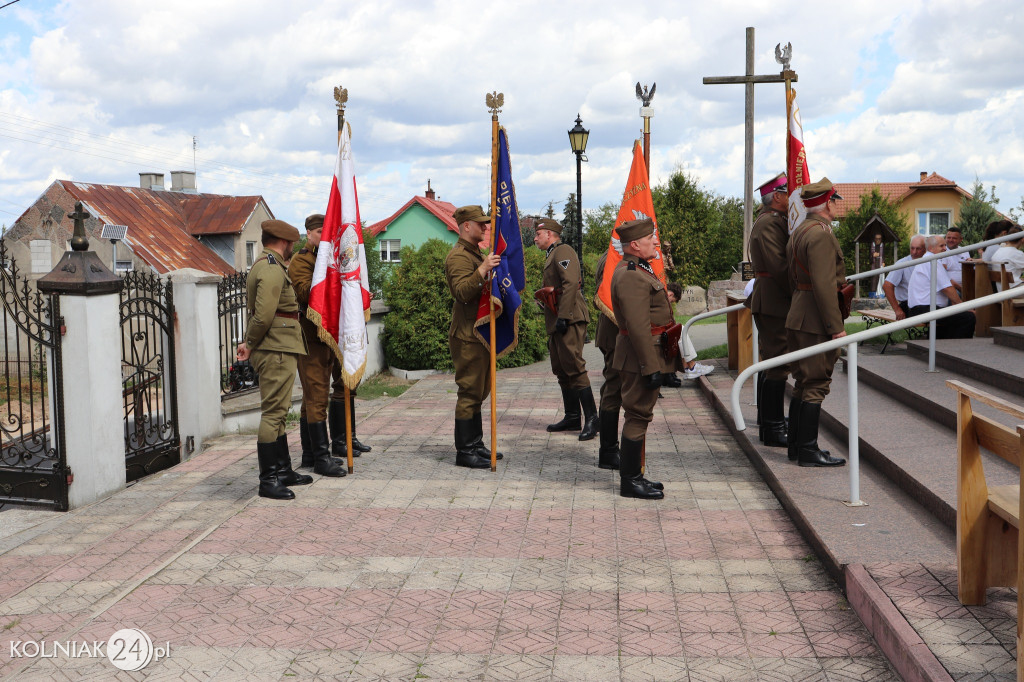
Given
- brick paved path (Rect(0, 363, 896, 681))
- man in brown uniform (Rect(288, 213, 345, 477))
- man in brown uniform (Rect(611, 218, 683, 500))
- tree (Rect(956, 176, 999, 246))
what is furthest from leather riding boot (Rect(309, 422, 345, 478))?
tree (Rect(956, 176, 999, 246))

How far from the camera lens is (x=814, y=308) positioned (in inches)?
259

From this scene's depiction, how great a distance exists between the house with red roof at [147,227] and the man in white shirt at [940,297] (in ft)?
77.5

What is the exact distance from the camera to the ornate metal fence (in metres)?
9.89

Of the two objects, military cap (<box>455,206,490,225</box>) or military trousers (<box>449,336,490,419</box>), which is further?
military trousers (<box>449,336,490,419</box>)

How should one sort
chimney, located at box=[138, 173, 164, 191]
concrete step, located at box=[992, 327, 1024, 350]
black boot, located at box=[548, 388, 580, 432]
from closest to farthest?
concrete step, located at box=[992, 327, 1024, 350] < black boot, located at box=[548, 388, 580, 432] < chimney, located at box=[138, 173, 164, 191]

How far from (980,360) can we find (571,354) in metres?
3.73

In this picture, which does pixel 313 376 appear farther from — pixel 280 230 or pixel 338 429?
pixel 280 230

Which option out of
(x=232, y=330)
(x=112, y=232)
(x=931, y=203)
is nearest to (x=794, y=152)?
(x=232, y=330)

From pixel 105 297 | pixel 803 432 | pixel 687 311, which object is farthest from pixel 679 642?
pixel 687 311

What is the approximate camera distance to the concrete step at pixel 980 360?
7.52 metres

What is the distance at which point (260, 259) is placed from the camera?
6879mm

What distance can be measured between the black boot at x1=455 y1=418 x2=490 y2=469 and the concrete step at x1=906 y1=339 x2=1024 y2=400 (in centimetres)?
434

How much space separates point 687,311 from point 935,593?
26.9 metres

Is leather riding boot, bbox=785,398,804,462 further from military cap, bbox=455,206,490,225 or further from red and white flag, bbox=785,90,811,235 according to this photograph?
military cap, bbox=455,206,490,225
